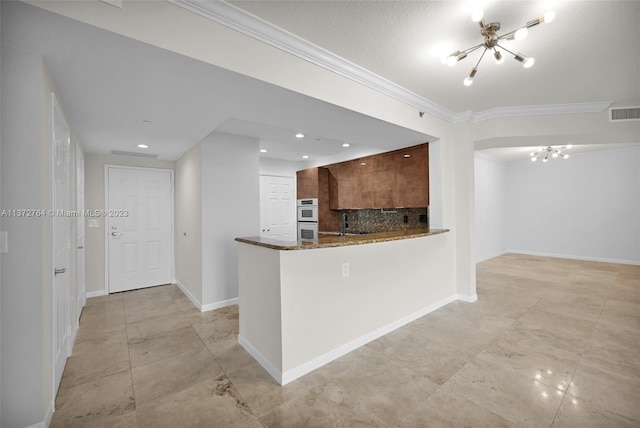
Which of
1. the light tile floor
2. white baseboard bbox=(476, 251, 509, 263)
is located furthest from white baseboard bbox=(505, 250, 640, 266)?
the light tile floor

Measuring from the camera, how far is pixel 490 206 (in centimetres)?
727

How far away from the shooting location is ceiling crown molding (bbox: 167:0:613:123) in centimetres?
177

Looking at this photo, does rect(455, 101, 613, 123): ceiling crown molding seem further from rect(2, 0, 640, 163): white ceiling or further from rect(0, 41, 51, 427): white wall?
rect(0, 41, 51, 427): white wall

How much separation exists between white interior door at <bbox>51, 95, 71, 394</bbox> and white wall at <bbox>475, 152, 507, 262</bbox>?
23.7 ft

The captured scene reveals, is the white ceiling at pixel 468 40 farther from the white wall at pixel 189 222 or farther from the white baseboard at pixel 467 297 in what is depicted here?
the white baseboard at pixel 467 297

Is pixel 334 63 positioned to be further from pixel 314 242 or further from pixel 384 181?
pixel 384 181

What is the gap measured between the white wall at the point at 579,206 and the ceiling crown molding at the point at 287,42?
6.53 metres

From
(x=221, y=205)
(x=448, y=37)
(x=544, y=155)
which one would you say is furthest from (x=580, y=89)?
(x=221, y=205)

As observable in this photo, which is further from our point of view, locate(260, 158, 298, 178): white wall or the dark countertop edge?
locate(260, 158, 298, 178): white wall

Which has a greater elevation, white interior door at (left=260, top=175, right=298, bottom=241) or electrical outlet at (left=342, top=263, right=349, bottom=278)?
white interior door at (left=260, top=175, right=298, bottom=241)

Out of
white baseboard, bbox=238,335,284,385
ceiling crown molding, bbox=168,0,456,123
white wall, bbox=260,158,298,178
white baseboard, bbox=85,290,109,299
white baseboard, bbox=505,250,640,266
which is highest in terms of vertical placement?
ceiling crown molding, bbox=168,0,456,123

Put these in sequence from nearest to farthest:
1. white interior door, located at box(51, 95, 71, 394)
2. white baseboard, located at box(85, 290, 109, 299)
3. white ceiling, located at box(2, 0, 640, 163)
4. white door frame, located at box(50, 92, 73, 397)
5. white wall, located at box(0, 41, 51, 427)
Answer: white wall, located at box(0, 41, 51, 427) < white ceiling, located at box(2, 0, 640, 163) < white door frame, located at box(50, 92, 73, 397) < white interior door, located at box(51, 95, 71, 394) < white baseboard, located at box(85, 290, 109, 299)

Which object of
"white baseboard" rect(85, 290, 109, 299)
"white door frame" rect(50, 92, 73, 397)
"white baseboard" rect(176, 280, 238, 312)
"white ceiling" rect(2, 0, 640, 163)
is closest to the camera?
"white ceiling" rect(2, 0, 640, 163)

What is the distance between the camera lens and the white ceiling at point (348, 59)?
1.74 metres
